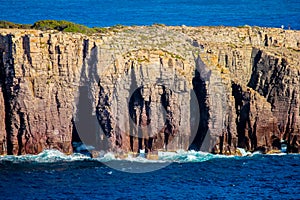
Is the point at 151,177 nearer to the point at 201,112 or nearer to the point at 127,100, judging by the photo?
the point at 127,100

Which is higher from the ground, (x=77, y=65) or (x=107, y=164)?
(x=77, y=65)

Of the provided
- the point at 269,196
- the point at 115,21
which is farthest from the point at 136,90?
the point at 115,21

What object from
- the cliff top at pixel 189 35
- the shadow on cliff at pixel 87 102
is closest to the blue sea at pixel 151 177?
the shadow on cliff at pixel 87 102

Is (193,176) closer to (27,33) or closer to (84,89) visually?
(84,89)

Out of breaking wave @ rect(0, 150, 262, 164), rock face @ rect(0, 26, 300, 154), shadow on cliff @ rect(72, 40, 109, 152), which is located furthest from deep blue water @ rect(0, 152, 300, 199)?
shadow on cliff @ rect(72, 40, 109, 152)

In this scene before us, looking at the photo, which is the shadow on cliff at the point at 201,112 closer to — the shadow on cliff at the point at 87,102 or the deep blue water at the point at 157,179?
the deep blue water at the point at 157,179

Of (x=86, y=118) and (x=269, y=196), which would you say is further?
(x=86, y=118)
